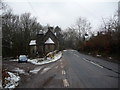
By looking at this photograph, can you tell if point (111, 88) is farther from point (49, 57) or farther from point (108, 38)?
point (49, 57)

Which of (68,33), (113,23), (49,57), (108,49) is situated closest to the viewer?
(108,49)

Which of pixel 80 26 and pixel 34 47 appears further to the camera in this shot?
pixel 80 26

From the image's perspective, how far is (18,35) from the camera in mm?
73812

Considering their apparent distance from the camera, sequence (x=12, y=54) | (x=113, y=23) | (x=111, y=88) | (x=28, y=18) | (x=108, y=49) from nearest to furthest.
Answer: (x=111, y=88), (x=108, y=49), (x=113, y=23), (x=12, y=54), (x=28, y=18)

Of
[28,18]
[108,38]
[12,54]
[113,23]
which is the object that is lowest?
[12,54]

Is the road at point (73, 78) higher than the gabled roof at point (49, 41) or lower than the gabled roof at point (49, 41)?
lower

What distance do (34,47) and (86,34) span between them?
29189mm

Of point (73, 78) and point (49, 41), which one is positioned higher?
point (49, 41)

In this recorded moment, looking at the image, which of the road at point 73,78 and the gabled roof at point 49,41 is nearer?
the road at point 73,78

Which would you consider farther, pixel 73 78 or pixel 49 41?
pixel 49 41

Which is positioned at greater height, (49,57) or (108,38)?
(108,38)

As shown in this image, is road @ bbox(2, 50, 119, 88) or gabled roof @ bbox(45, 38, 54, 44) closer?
road @ bbox(2, 50, 119, 88)

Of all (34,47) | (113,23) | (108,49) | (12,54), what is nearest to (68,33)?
(34,47)

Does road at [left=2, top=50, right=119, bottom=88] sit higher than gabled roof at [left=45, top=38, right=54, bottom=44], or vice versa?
gabled roof at [left=45, top=38, right=54, bottom=44]
